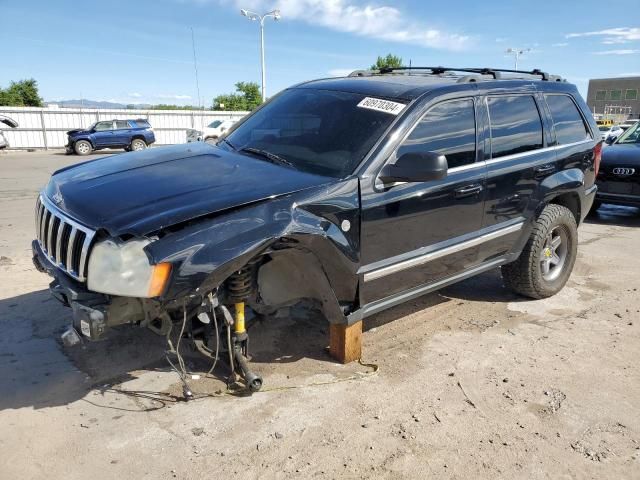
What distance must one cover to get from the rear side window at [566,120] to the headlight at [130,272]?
376cm

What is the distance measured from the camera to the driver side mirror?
3031mm

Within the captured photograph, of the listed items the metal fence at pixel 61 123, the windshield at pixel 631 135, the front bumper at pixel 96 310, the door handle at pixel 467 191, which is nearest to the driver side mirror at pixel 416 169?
the door handle at pixel 467 191

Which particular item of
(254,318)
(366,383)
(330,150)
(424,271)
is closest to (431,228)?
(424,271)

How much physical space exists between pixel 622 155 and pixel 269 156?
7366 mm

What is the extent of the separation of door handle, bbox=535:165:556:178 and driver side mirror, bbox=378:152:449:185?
1668 millimetres

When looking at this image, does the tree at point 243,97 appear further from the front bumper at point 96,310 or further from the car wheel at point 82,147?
the front bumper at point 96,310

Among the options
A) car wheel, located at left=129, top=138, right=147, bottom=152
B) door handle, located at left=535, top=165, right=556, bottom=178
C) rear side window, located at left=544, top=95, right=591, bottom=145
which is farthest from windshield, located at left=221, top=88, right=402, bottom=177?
car wheel, located at left=129, top=138, right=147, bottom=152

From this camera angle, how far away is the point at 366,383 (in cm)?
339

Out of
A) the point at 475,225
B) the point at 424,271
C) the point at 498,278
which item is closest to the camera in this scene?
the point at 424,271

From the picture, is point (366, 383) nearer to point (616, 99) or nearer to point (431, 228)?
point (431, 228)

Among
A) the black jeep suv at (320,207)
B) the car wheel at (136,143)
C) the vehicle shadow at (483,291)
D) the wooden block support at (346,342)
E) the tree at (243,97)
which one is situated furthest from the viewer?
the tree at (243,97)

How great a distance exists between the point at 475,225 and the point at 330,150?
1.31 metres

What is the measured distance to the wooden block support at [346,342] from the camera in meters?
3.57

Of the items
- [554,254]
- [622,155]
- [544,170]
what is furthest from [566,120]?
[622,155]
